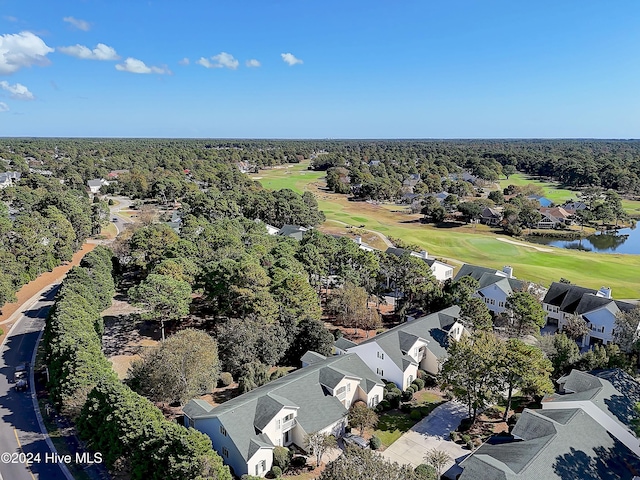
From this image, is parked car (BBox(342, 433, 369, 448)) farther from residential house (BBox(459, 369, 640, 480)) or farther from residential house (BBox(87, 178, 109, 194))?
residential house (BBox(87, 178, 109, 194))

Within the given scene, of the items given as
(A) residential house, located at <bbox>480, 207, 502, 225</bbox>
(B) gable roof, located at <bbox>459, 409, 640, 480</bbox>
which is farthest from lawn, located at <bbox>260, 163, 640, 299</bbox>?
(B) gable roof, located at <bbox>459, 409, 640, 480</bbox>

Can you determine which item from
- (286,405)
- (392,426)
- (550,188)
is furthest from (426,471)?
(550,188)

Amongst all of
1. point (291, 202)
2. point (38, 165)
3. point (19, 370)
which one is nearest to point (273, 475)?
point (19, 370)

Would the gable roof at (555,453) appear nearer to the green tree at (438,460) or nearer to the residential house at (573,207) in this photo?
the green tree at (438,460)

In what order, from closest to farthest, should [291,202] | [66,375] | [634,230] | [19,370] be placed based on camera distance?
1. [66,375]
2. [19,370]
3. [291,202]
4. [634,230]

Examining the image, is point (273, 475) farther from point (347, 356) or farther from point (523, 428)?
point (523, 428)

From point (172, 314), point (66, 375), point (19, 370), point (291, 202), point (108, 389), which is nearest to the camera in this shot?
point (108, 389)
